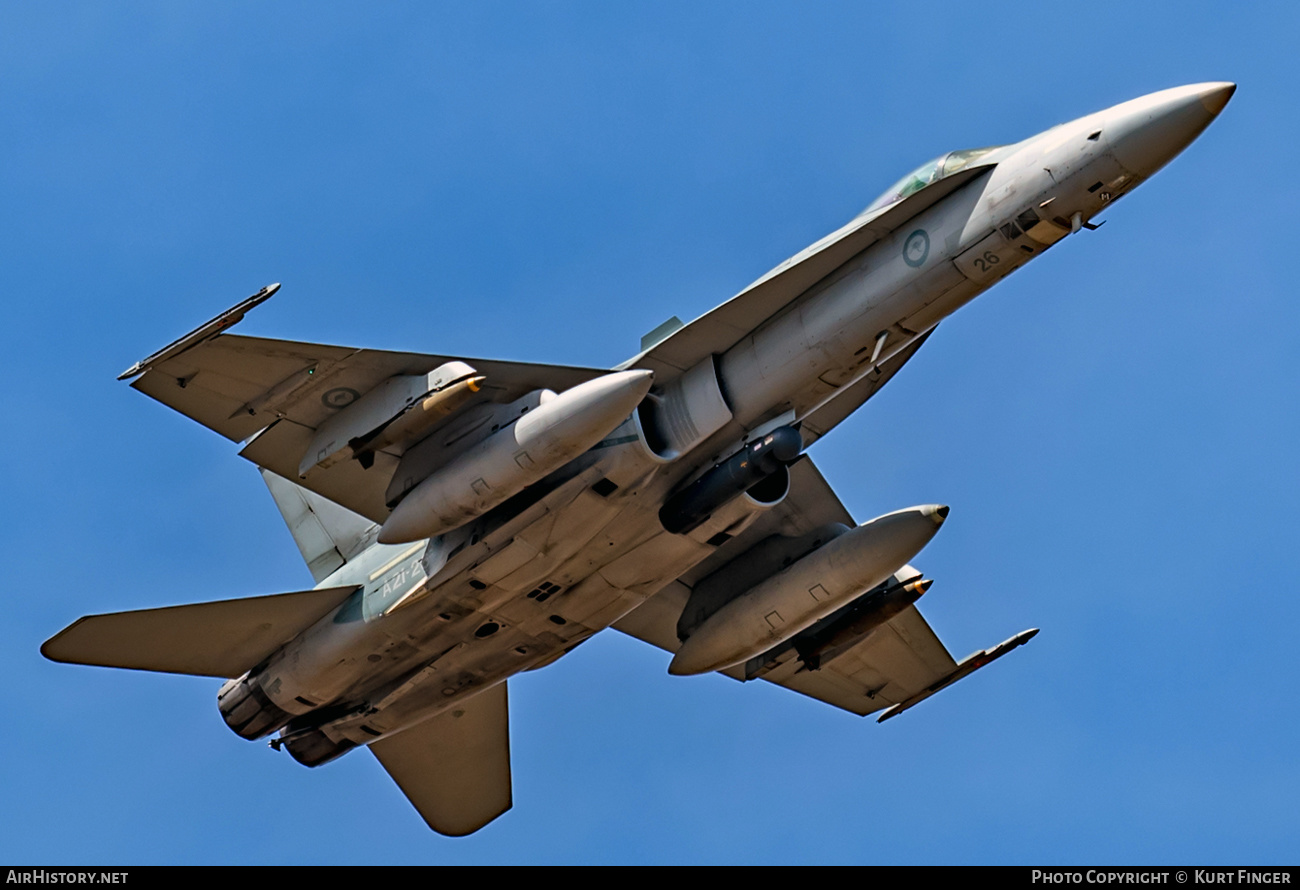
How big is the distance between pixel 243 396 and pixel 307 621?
3.64 m

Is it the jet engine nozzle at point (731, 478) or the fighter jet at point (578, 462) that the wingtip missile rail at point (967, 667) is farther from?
the jet engine nozzle at point (731, 478)

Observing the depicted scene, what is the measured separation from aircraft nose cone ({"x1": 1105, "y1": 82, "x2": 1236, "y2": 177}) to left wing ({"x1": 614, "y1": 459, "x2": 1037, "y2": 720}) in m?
7.21

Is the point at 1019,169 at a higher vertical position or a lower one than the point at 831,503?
higher

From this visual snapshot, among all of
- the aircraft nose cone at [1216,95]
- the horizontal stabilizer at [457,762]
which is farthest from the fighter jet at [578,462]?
the horizontal stabilizer at [457,762]

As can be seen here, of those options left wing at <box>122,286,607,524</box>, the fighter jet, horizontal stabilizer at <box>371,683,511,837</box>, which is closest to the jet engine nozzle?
the fighter jet

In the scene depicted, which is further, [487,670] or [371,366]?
[487,670]

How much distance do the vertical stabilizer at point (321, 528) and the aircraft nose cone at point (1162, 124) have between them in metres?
11.3

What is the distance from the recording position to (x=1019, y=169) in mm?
17750

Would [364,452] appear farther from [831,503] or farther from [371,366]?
[831,503]

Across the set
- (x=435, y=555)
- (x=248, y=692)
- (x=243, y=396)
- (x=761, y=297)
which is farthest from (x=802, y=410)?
(x=248, y=692)

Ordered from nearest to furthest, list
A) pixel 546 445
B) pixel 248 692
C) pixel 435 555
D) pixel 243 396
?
1. pixel 546 445
2. pixel 243 396
3. pixel 435 555
4. pixel 248 692

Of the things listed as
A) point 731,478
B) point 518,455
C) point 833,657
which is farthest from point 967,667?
point 518,455

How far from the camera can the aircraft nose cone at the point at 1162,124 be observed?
16891 mm

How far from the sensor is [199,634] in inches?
820
